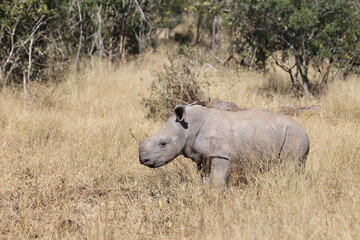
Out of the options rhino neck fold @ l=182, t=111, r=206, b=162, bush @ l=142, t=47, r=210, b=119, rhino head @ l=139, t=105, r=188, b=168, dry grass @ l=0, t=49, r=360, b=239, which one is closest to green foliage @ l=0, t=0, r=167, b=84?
dry grass @ l=0, t=49, r=360, b=239

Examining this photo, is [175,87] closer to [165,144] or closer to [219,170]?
[165,144]

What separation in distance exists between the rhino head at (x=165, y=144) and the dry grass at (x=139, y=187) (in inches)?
15.5

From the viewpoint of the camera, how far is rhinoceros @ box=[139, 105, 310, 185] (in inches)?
159

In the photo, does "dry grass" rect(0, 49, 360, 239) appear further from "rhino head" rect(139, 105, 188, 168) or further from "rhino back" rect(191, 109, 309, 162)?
"rhino head" rect(139, 105, 188, 168)

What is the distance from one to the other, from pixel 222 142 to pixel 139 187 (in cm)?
129

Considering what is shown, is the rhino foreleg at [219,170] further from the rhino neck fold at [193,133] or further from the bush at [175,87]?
the bush at [175,87]

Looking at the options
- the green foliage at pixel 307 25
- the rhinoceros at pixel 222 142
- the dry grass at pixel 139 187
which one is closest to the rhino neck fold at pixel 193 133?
the rhinoceros at pixel 222 142

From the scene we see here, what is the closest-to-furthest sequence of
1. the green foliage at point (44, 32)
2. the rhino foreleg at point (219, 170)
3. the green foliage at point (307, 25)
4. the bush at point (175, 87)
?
the rhino foreleg at point (219, 170)
the bush at point (175, 87)
the green foliage at point (307, 25)
the green foliage at point (44, 32)

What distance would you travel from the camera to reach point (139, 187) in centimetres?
478

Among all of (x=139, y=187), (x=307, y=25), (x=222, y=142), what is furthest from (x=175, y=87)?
(x=222, y=142)

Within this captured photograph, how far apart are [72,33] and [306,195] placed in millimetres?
10522

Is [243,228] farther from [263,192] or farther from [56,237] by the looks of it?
[56,237]

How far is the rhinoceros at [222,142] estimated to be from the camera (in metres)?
4.04

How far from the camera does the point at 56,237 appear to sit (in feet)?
11.7
